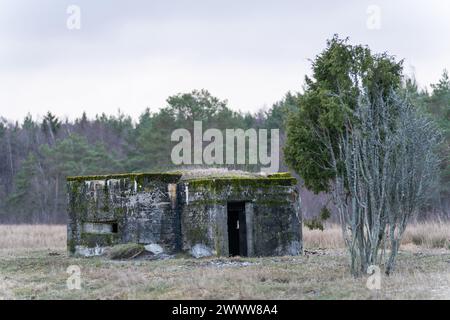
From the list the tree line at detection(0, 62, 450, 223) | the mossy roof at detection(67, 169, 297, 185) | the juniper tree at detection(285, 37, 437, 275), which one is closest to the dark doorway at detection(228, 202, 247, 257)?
the mossy roof at detection(67, 169, 297, 185)

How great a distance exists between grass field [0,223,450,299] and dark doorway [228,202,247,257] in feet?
5.39

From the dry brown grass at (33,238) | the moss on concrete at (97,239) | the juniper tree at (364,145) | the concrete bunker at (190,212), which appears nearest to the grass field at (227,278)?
the moss on concrete at (97,239)

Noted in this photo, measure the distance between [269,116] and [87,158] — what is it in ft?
40.9

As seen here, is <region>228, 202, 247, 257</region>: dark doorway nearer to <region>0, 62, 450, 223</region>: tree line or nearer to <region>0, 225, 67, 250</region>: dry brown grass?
<region>0, 225, 67, 250</region>: dry brown grass

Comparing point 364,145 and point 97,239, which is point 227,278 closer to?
point 364,145

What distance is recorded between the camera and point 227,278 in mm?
10539

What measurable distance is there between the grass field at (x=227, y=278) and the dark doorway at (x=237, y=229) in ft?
5.39

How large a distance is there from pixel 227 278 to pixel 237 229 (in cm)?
608

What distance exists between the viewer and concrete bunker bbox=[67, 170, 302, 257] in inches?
579

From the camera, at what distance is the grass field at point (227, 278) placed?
9.16 m

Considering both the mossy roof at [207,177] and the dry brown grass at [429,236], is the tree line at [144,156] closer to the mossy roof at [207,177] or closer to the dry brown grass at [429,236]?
the dry brown grass at [429,236]
